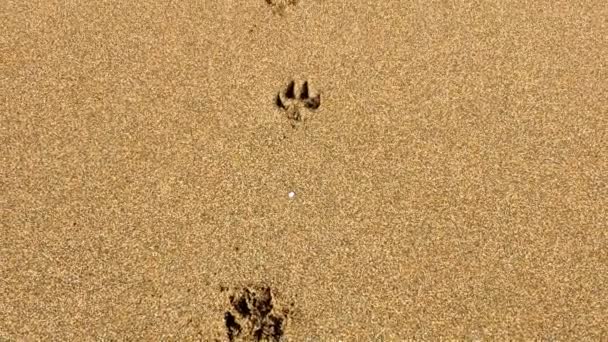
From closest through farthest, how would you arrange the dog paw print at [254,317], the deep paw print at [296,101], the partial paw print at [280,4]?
the dog paw print at [254,317]
the deep paw print at [296,101]
the partial paw print at [280,4]

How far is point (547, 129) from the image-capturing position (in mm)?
2094

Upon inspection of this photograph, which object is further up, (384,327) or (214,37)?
(214,37)

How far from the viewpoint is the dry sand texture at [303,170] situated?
6.03 ft

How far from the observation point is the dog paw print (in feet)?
5.89

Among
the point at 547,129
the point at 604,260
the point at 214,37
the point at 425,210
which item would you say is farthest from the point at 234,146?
the point at 604,260

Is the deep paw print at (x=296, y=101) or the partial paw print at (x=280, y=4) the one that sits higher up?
the partial paw print at (x=280, y=4)

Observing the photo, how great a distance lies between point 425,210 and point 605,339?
591mm

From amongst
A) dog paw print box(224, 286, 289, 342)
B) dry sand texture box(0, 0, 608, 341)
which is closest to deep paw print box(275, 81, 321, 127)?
dry sand texture box(0, 0, 608, 341)

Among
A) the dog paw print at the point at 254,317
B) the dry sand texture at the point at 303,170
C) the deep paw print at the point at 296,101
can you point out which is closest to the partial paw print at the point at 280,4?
the dry sand texture at the point at 303,170

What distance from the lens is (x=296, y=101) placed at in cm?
215

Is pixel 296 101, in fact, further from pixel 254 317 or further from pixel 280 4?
pixel 254 317

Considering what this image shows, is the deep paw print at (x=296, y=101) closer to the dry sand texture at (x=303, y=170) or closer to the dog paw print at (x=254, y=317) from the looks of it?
the dry sand texture at (x=303, y=170)

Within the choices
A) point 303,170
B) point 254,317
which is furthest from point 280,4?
point 254,317

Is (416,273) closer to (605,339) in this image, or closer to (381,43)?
A: (605,339)
